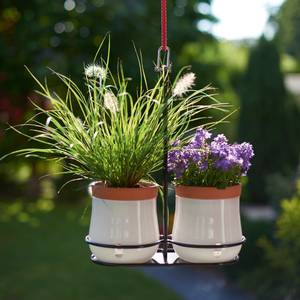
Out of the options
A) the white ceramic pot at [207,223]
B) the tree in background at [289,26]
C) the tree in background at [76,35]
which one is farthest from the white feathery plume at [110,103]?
the tree in background at [289,26]

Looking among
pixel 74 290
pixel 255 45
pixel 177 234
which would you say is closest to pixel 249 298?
pixel 74 290

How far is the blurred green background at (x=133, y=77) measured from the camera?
513 cm

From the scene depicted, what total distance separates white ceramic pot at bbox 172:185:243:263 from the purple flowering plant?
0.12 ft

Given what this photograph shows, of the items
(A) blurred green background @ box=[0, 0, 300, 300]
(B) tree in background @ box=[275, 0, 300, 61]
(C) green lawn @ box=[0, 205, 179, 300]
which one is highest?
(B) tree in background @ box=[275, 0, 300, 61]

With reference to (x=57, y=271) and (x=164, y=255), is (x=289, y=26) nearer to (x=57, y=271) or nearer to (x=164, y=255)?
(x=57, y=271)

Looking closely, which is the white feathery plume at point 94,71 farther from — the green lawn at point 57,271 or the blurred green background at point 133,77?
the green lawn at point 57,271

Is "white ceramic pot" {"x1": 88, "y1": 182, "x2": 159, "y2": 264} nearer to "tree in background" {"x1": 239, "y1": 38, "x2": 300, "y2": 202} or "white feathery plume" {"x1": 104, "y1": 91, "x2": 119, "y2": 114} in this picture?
"white feathery plume" {"x1": 104, "y1": 91, "x2": 119, "y2": 114}

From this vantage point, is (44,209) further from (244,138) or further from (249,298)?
(249,298)

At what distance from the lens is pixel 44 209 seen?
831cm

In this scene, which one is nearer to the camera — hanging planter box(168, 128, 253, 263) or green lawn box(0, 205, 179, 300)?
hanging planter box(168, 128, 253, 263)

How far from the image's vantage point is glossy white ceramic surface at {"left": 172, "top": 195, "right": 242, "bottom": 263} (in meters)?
1.87

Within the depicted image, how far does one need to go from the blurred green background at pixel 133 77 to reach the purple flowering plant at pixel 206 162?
2503 millimetres

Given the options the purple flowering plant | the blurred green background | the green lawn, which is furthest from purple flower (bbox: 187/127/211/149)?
the green lawn

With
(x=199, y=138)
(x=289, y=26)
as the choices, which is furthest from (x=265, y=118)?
(x=199, y=138)
